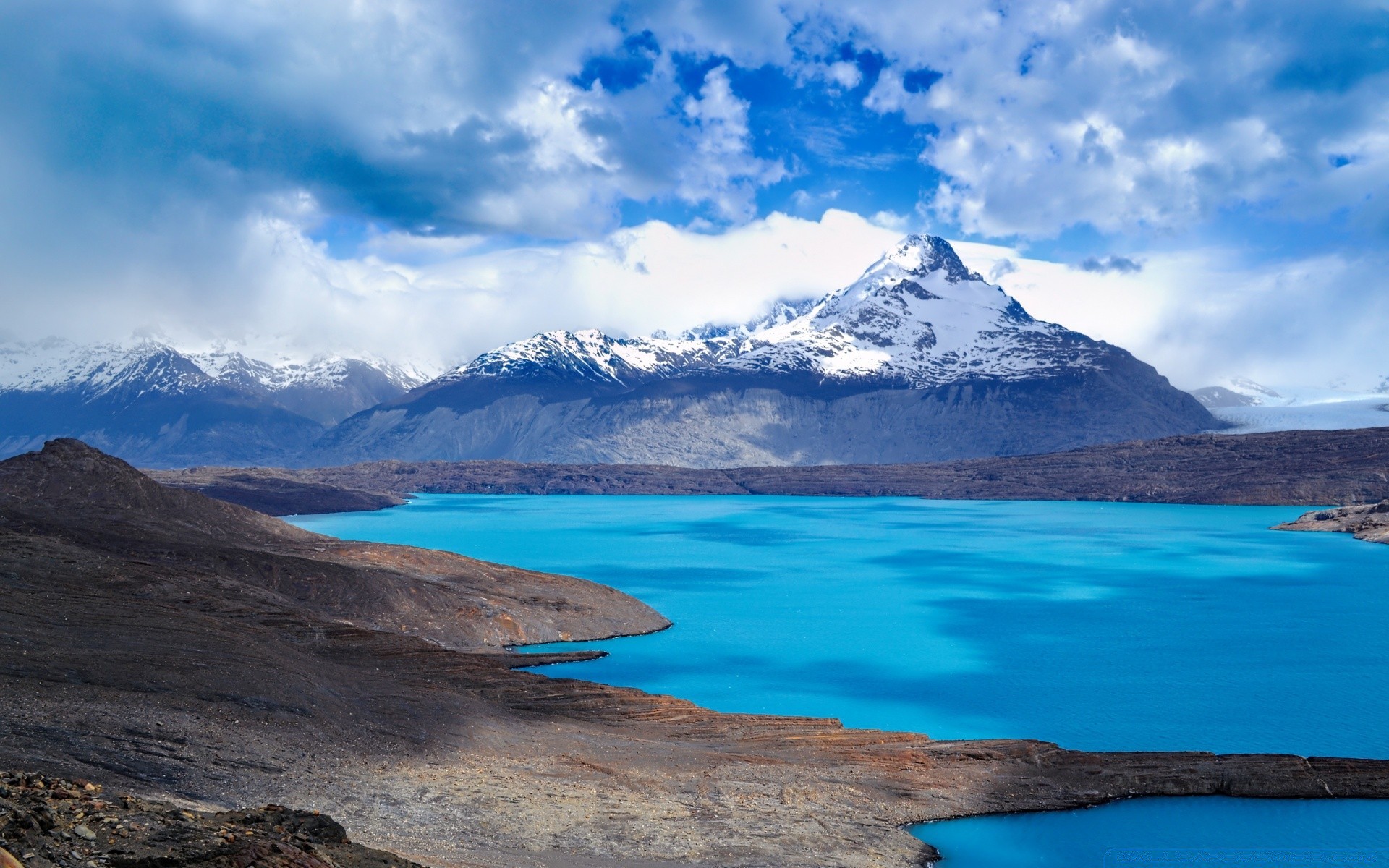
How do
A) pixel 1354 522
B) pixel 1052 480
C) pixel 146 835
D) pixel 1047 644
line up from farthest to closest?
pixel 1052 480, pixel 1354 522, pixel 1047 644, pixel 146 835

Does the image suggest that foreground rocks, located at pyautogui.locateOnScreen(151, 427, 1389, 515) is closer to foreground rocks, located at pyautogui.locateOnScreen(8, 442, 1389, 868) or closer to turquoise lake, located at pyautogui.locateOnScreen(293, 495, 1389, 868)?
turquoise lake, located at pyautogui.locateOnScreen(293, 495, 1389, 868)

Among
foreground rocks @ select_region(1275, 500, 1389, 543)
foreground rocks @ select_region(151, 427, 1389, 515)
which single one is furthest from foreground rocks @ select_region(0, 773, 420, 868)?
foreground rocks @ select_region(151, 427, 1389, 515)

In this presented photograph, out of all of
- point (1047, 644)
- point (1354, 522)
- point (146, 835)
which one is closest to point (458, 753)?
point (146, 835)

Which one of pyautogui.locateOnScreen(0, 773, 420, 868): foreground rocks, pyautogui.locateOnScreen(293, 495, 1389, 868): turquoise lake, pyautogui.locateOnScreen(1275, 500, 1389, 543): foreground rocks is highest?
pyautogui.locateOnScreen(1275, 500, 1389, 543): foreground rocks

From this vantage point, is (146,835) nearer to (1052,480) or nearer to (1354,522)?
(1354,522)

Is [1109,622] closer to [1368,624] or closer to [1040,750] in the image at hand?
[1368,624]

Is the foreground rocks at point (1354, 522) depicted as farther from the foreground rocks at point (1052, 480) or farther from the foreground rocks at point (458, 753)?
the foreground rocks at point (458, 753)

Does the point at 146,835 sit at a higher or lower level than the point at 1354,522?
lower

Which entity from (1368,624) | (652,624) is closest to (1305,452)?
(1368,624)
